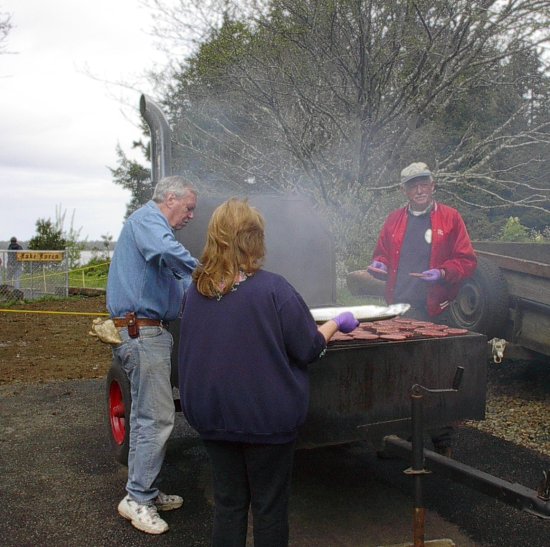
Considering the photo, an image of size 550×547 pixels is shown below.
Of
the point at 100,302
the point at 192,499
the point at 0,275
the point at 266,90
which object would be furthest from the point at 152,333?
the point at 0,275

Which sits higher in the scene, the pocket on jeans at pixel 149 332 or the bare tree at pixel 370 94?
the bare tree at pixel 370 94

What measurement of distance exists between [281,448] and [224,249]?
0.74 metres

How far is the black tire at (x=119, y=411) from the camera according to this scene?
3.77 meters

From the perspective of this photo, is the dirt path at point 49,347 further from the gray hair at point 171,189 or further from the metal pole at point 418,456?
the metal pole at point 418,456

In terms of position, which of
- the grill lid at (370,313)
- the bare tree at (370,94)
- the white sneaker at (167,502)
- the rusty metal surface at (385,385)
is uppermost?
the bare tree at (370,94)

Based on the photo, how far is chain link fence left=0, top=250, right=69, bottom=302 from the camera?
1538cm

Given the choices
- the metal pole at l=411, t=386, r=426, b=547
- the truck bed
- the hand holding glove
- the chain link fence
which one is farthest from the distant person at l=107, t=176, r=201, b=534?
the chain link fence

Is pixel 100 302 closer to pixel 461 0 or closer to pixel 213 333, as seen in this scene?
pixel 461 0

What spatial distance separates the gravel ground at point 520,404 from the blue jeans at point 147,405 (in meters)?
2.69

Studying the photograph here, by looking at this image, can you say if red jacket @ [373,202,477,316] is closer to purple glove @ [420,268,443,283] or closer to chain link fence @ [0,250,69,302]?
purple glove @ [420,268,443,283]

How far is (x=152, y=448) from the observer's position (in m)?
3.22

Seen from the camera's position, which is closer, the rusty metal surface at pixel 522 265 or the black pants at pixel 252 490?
the black pants at pixel 252 490

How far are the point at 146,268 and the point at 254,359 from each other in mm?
1268

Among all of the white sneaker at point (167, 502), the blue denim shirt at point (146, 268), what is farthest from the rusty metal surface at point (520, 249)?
the white sneaker at point (167, 502)
